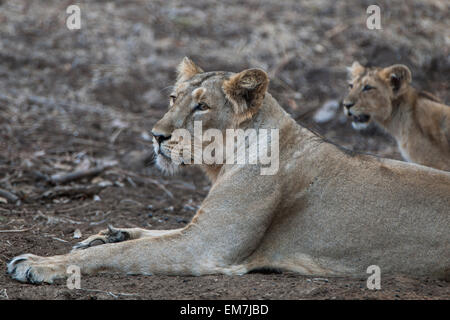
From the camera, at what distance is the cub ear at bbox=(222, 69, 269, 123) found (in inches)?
206

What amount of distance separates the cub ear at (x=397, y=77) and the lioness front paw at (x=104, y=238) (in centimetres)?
467

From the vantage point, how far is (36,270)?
4.79 meters

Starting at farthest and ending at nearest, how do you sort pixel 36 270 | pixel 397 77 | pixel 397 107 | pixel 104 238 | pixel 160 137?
pixel 397 107 < pixel 397 77 < pixel 104 238 < pixel 160 137 < pixel 36 270

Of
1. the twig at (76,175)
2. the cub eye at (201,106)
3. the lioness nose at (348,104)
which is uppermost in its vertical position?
the cub eye at (201,106)

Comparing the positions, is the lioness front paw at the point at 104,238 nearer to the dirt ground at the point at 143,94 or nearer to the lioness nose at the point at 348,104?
the dirt ground at the point at 143,94

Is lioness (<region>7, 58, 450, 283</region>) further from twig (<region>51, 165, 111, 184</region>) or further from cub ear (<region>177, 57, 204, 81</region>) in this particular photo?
twig (<region>51, 165, 111, 184</region>)

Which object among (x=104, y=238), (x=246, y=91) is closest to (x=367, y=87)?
(x=246, y=91)

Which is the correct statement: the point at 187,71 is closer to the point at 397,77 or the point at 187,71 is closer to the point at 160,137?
the point at 160,137

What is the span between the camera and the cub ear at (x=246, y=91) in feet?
17.2

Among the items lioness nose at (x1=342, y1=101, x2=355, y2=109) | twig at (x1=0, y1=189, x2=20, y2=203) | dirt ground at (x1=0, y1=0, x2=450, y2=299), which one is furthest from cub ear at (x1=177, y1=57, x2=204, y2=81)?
lioness nose at (x1=342, y1=101, x2=355, y2=109)

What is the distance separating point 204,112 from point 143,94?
19.9 feet

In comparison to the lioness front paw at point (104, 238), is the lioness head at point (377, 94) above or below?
above

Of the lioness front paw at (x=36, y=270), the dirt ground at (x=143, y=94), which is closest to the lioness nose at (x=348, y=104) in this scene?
the dirt ground at (x=143, y=94)
